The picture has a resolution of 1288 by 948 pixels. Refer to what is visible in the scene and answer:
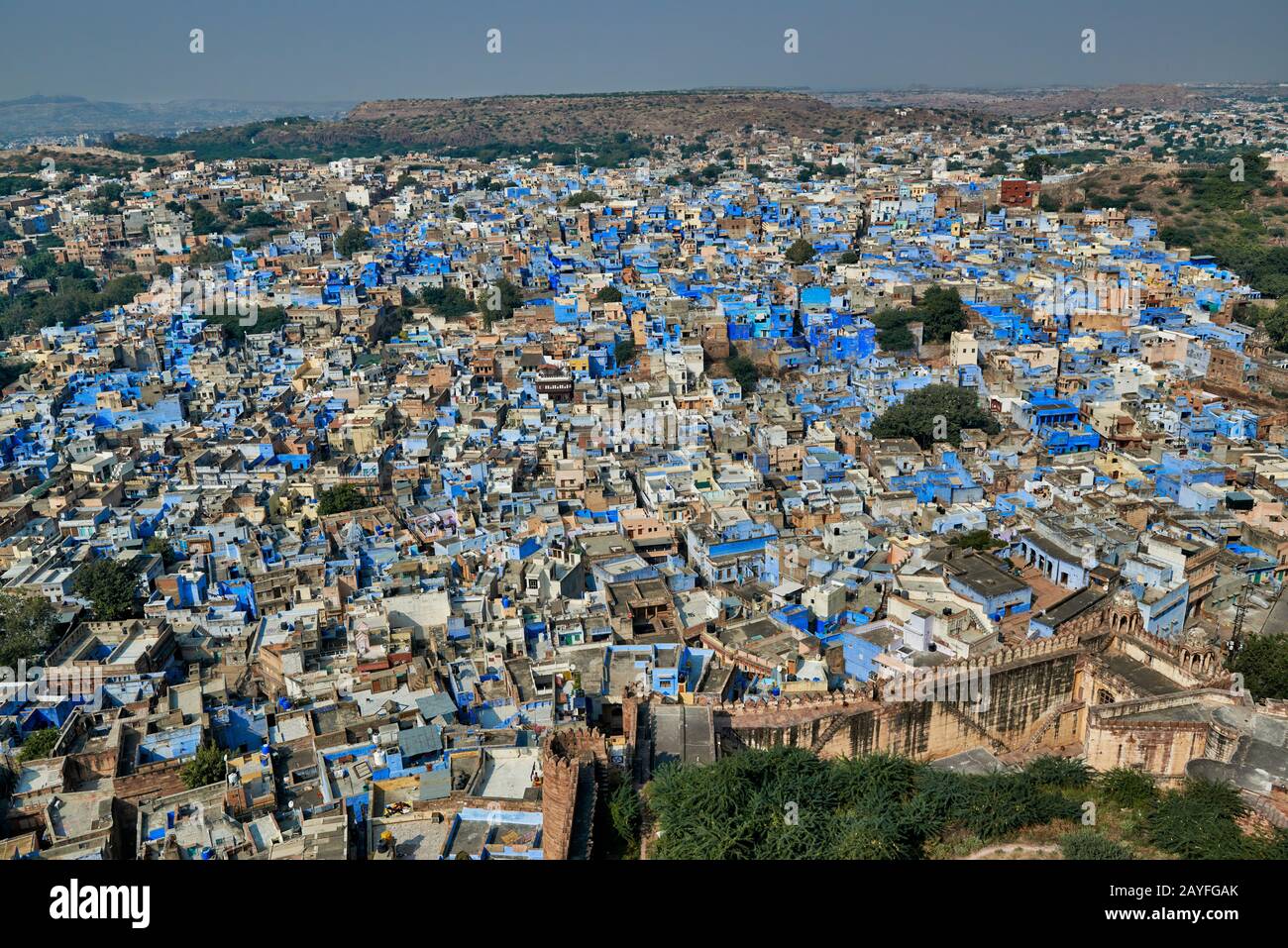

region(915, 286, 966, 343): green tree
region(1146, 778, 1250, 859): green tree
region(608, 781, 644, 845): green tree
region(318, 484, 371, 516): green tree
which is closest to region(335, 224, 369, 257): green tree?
region(915, 286, 966, 343): green tree

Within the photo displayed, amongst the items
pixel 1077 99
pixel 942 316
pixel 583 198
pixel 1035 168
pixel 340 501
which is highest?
pixel 1077 99

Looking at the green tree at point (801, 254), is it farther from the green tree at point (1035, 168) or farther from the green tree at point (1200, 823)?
the green tree at point (1200, 823)

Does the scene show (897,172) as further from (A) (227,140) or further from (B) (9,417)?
(A) (227,140)

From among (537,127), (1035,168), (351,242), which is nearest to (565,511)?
(351,242)

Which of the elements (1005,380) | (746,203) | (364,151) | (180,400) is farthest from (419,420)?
(364,151)

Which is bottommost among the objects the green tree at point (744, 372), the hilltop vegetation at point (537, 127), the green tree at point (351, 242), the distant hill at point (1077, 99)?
the green tree at point (744, 372)

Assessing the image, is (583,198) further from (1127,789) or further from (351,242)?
(1127,789)

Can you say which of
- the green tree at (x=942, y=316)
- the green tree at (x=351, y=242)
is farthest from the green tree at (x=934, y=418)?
the green tree at (x=351, y=242)
